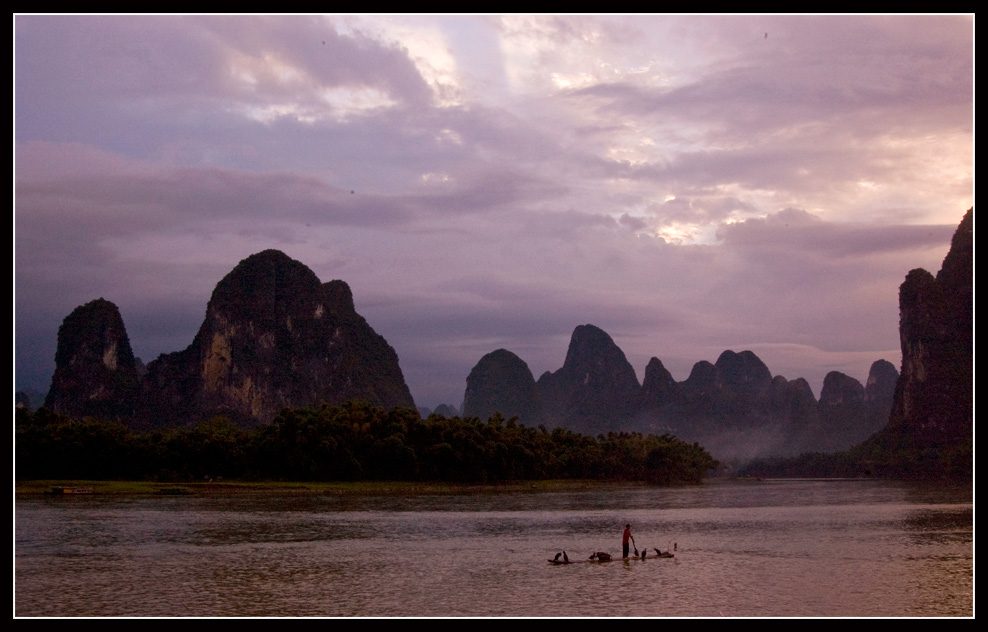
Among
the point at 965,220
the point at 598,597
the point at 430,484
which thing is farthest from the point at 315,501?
the point at 965,220

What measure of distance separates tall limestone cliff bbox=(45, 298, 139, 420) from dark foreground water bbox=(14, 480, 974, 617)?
88.4m

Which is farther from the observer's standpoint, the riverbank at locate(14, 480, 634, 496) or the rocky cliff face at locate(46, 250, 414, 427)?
the rocky cliff face at locate(46, 250, 414, 427)

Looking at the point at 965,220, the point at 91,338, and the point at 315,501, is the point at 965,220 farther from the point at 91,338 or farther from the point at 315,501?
the point at 91,338

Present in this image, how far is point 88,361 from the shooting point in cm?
13175

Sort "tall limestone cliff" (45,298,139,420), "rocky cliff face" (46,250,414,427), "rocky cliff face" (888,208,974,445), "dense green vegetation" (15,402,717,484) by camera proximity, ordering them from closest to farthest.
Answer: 1. "dense green vegetation" (15,402,717,484)
2. "rocky cliff face" (888,208,974,445)
3. "tall limestone cliff" (45,298,139,420)
4. "rocky cliff face" (46,250,414,427)

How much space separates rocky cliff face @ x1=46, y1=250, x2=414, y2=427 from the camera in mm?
141375

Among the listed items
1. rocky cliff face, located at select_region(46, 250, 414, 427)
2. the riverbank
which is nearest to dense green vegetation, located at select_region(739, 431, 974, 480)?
the riverbank

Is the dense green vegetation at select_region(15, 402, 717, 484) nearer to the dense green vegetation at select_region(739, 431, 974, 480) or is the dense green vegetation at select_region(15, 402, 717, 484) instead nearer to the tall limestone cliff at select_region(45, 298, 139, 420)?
the dense green vegetation at select_region(739, 431, 974, 480)

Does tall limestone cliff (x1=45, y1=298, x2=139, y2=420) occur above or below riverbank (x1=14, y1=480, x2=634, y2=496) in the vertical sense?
above

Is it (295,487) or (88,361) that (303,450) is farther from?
(88,361)

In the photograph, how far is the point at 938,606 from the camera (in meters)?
20.9

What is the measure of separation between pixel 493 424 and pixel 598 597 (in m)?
63.5

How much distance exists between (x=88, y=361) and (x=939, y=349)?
371 ft

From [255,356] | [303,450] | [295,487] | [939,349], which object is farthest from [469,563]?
[255,356]
